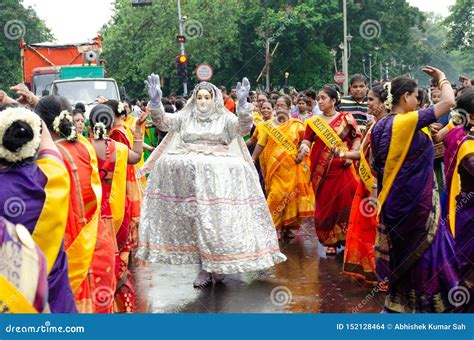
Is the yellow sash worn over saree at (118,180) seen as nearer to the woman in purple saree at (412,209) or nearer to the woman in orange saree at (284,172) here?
the woman in purple saree at (412,209)

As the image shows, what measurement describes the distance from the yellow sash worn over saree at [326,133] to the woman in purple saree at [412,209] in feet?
10.7

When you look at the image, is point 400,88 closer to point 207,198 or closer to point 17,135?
point 207,198

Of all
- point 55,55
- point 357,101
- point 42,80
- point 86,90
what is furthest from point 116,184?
point 55,55

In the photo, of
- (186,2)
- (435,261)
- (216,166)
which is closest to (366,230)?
(216,166)

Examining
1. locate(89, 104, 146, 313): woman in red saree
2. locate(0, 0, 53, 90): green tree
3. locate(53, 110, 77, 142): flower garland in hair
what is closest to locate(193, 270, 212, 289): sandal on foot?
locate(89, 104, 146, 313): woman in red saree

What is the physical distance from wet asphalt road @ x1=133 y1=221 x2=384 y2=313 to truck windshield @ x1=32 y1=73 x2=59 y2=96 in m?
13.8

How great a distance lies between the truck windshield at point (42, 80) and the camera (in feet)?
70.6

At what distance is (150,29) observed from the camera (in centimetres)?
3588

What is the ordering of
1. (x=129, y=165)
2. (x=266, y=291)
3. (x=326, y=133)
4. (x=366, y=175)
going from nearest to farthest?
(x=366, y=175) → (x=266, y=291) → (x=129, y=165) → (x=326, y=133)

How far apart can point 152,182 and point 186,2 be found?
94.0 ft

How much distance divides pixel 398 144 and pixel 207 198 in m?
2.47

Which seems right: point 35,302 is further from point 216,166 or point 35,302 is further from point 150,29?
point 150,29

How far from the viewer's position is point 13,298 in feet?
11.4

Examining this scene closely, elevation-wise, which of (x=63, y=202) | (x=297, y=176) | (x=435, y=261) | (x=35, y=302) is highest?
(x=63, y=202)
